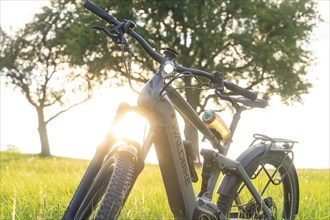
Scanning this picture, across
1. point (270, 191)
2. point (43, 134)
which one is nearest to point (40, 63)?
point (43, 134)

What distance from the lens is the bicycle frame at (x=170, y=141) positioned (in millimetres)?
3217

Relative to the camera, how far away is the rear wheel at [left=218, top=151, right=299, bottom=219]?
4.52 meters

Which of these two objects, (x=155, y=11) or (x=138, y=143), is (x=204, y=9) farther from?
(x=138, y=143)

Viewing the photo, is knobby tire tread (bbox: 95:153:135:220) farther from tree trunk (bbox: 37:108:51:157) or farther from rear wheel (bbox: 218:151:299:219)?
tree trunk (bbox: 37:108:51:157)

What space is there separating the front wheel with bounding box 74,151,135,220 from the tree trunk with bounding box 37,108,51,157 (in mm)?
31498

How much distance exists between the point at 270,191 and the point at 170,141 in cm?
210

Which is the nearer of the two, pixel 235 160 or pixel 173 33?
pixel 235 160

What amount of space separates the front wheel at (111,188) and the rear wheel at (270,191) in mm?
1563

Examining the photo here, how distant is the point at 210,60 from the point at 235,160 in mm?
20389

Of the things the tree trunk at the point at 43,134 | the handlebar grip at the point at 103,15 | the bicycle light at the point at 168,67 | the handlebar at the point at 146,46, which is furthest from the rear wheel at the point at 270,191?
the tree trunk at the point at 43,134

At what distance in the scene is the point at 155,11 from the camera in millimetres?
23188

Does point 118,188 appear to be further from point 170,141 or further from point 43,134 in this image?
point 43,134

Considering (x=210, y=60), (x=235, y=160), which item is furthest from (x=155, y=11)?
(x=235, y=160)

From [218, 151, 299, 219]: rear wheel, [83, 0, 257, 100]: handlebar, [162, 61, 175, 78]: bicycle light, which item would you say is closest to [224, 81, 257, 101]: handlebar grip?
[83, 0, 257, 100]: handlebar
